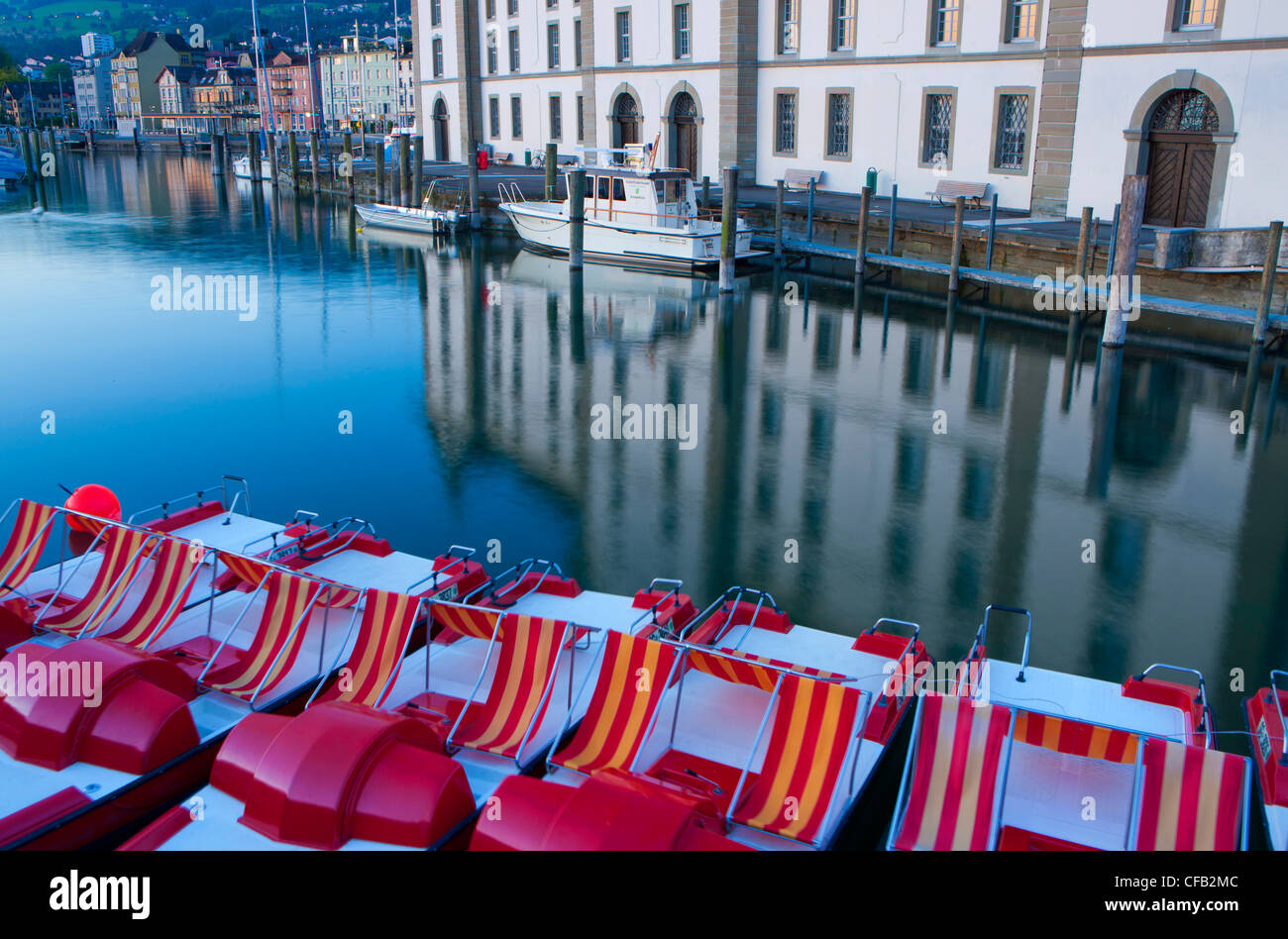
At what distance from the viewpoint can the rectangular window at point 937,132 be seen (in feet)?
94.1

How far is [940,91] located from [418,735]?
1066 inches

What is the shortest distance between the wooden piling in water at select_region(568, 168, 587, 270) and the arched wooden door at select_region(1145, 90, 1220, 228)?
1401 cm

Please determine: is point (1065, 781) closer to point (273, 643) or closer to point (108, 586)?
point (273, 643)

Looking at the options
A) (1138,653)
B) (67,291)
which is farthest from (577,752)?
(67,291)

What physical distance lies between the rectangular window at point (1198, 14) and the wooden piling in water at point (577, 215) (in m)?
14.5

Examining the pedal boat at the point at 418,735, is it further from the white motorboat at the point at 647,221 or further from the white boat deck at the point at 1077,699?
the white motorboat at the point at 647,221

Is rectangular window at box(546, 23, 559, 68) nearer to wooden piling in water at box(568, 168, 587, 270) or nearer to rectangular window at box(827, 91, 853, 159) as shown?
rectangular window at box(827, 91, 853, 159)

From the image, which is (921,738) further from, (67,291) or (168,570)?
(67,291)

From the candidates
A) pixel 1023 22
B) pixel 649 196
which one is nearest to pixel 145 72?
pixel 649 196

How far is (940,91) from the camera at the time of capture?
28.5 metres

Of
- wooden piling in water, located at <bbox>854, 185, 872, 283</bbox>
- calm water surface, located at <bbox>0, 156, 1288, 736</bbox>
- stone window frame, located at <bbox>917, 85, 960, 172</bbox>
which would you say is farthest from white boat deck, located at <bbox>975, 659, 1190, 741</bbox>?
stone window frame, located at <bbox>917, 85, 960, 172</bbox>

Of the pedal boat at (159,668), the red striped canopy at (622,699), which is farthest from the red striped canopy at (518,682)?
the pedal boat at (159,668)

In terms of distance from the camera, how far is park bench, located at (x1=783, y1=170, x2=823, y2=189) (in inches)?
1273
